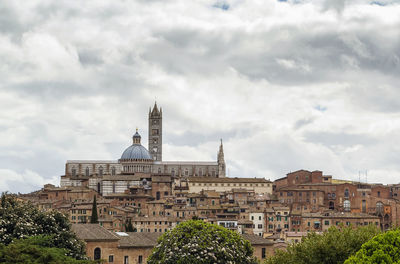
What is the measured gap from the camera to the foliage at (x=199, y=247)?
92.0 ft

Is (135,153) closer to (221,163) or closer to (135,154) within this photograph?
(135,154)

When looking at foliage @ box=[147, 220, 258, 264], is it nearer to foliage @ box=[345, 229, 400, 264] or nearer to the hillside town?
foliage @ box=[345, 229, 400, 264]

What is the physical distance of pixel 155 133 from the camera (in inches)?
5482

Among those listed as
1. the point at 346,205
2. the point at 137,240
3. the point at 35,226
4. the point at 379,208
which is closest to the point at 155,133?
the point at 346,205

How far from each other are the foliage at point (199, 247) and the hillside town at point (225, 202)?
20.4 metres

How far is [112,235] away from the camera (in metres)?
41.7

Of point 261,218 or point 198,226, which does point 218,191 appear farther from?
point 198,226

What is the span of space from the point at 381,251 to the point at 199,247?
1147cm

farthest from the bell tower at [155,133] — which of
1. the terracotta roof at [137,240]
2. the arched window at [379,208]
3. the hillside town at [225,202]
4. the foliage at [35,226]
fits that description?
the foliage at [35,226]

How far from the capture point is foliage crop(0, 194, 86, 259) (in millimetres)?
31995

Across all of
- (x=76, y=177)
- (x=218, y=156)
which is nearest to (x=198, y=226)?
(x=76, y=177)

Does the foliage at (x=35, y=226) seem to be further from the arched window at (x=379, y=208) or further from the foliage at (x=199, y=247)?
the arched window at (x=379, y=208)

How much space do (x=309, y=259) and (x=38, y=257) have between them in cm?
1170

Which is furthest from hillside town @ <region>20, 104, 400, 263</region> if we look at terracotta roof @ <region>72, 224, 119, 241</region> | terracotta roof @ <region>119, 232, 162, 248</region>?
Answer: terracotta roof @ <region>72, 224, 119, 241</region>
